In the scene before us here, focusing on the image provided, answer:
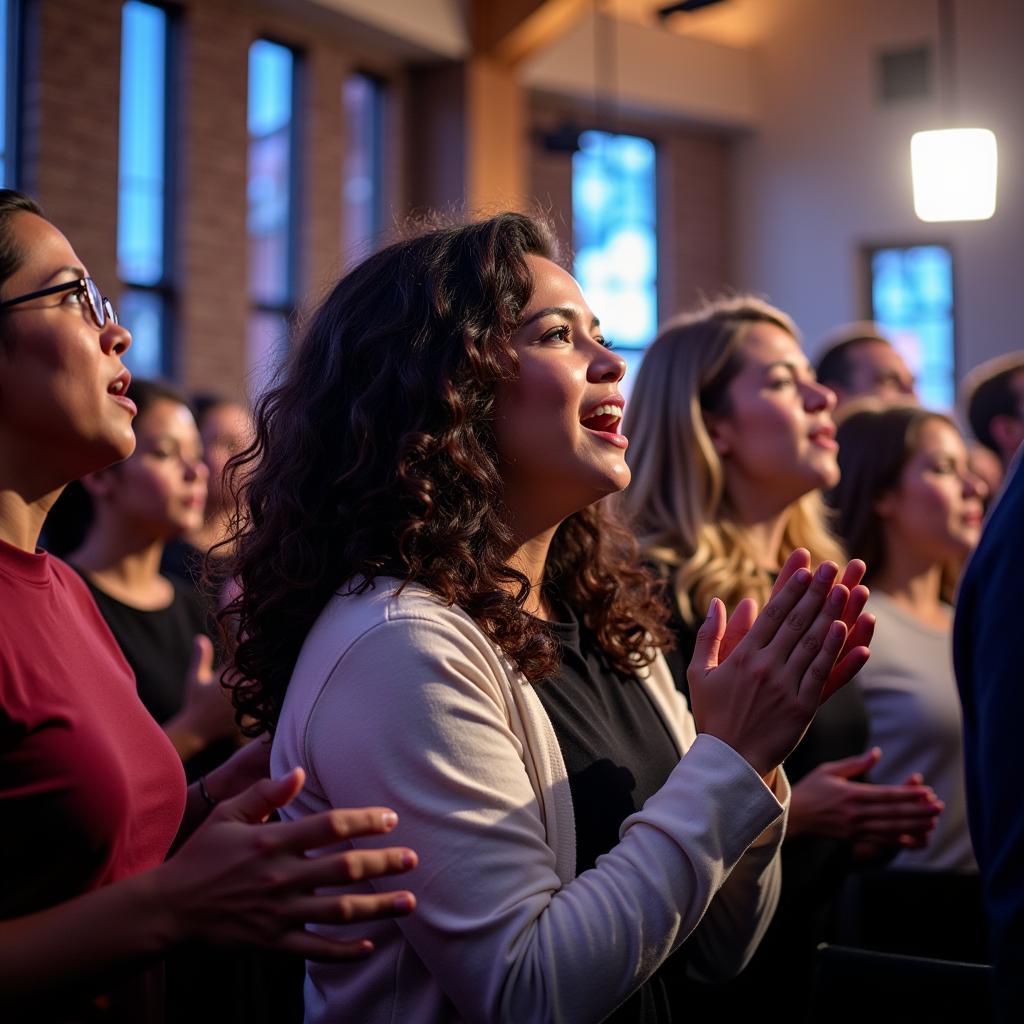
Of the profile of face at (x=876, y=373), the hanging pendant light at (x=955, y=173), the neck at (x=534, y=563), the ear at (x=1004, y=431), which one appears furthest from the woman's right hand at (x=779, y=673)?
the hanging pendant light at (x=955, y=173)

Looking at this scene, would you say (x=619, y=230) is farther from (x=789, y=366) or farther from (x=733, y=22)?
(x=789, y=366)

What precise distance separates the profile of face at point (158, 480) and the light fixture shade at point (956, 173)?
179 inches

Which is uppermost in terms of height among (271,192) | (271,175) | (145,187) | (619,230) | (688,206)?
(688,206)

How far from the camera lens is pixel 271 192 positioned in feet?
28.0

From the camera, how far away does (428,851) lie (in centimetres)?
130

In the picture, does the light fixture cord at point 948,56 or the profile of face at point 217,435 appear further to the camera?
the light fixture cord at point 948,56

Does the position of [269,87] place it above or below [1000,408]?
above

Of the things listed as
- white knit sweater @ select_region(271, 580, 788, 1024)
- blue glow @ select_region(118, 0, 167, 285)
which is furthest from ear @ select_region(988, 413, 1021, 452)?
blue glow @ select_region(118, 0, 167, 285)

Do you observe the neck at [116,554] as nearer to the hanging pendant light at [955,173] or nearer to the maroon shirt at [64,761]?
the maroon shirt at [64,761]

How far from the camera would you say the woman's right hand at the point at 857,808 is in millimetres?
2176

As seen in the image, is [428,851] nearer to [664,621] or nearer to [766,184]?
[664,621]

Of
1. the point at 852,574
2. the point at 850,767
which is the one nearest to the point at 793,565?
the point at 852,574

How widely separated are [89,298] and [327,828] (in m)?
0.82

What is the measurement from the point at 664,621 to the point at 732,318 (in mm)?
906
